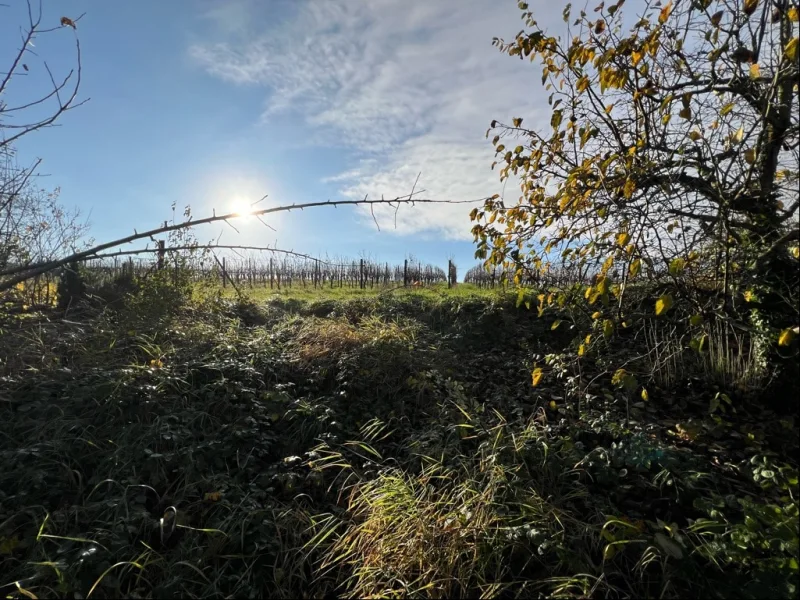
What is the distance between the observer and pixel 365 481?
283 cm

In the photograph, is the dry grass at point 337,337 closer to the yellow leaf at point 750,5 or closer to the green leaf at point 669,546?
the green leaf at point 669,546

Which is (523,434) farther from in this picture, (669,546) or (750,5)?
(750,5)

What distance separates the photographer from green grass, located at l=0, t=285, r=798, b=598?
2.01 metres

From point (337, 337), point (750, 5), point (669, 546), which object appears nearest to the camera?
point (669, 546)

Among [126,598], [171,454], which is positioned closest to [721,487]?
[126,598]

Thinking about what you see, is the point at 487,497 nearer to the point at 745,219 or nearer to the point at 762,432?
the point at 762,432

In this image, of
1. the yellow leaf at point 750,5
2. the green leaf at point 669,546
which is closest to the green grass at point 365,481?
the green leaf at point 669,546

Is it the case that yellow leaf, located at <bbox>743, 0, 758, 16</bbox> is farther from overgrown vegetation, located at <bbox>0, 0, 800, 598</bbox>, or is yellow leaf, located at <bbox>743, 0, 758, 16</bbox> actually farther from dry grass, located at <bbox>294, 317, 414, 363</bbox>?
dry grass, located at <bbox>294, 317, 414, 363</bbox>

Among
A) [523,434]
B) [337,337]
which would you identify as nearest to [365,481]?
[523,434]

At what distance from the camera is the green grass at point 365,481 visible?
6.58 feet

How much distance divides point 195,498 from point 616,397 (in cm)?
346

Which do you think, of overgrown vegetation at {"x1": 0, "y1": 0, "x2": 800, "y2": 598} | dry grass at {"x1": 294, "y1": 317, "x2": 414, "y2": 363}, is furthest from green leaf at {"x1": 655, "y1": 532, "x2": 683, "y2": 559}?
dry grass at {"x1": 294, "y1": 317, "x2": 414, "y2": 363}

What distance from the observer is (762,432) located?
9.32 feet

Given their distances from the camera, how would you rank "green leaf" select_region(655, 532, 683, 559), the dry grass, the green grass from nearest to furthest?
"green leaf" select_region(655, 532, 683, 559), the green grass, the dry grass
